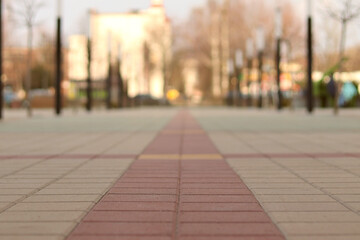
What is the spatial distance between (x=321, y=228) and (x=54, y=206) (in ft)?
7.48

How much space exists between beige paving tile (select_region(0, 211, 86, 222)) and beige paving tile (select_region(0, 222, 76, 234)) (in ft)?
0.47

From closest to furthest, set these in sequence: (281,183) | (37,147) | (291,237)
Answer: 1. (291,237)
2. (281,183)
3. (37,147)

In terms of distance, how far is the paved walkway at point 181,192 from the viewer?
13.6 ft

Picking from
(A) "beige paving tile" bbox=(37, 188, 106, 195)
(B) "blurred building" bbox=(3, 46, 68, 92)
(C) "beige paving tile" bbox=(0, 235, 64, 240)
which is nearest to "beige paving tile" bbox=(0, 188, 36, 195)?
(A) "beige paving tile" bbox=(37, 188, 106, 195)

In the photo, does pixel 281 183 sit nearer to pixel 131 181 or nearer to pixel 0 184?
pixel 131 181

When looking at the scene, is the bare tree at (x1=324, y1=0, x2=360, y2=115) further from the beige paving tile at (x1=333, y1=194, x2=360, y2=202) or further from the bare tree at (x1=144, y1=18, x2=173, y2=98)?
the bare tree at (x1=144, y1=18, x2=173, y2=98)

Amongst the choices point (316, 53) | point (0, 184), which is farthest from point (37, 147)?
point (316, 53)

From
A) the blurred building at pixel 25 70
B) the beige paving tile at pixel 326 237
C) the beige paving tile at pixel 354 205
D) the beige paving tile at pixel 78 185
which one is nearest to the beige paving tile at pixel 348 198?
the beige paving tile at pixel 354 205

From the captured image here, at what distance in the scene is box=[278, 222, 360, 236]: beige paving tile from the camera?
13.3 ft

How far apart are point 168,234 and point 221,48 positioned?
199 feet

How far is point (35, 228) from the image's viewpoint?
4.18m

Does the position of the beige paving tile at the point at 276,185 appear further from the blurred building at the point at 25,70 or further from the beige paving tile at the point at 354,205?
the blurred building at the point at 25,70

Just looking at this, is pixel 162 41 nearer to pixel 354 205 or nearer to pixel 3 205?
pixel 3 205

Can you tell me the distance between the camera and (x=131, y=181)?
6598 mm
